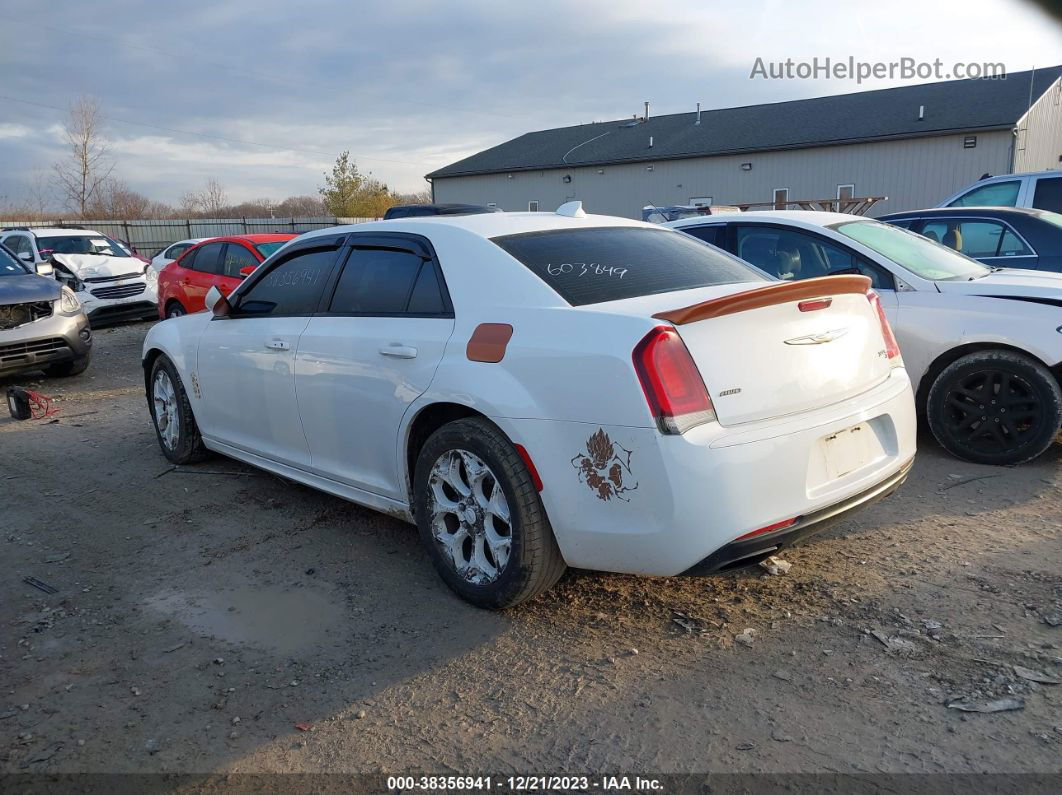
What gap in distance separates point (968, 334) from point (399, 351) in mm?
3627

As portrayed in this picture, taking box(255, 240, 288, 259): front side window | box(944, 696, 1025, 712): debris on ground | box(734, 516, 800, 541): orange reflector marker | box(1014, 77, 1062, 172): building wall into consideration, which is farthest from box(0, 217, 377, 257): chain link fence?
box(944, 696, 1025, 712): debris on ground

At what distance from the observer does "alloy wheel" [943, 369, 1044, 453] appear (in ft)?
16.6

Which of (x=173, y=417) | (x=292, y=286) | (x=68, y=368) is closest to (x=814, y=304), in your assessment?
(x=292, y=286)

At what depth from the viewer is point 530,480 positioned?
3.24 metres

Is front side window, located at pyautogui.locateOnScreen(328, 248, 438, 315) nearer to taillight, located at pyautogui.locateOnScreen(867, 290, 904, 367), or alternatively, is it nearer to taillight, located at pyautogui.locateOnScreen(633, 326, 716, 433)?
taillight, located at pyautogui.locateOnScreen(633, 326, 716, 433)

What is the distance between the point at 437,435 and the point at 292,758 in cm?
138

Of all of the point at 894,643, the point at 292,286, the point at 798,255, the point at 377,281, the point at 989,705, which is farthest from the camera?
the point at 798,255

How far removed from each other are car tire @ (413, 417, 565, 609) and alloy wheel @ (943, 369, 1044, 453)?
324 centimetres

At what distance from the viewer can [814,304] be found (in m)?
3.32

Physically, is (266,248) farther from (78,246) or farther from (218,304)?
(218,304)

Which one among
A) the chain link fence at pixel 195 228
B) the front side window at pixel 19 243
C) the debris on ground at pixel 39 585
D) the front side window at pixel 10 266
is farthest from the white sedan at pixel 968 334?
the chain link fence at pixel 195 228

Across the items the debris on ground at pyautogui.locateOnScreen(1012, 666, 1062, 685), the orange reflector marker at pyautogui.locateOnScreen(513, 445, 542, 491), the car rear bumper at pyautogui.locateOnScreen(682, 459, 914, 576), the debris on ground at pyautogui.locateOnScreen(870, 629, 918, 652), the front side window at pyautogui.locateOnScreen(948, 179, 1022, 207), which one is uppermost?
the front side window at pyautogui.locateOnScreen(948, 179, 1022, 207)

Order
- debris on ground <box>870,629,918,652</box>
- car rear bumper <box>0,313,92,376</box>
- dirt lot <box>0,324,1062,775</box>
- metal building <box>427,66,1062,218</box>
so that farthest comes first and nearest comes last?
metal building <box>427,66,1062,218</box> < car rear bumper <box>0,313,92,376</box> < debris on ground <box>870,629,918,652</box> < dirt lot <box>0,324,1062,775</box>

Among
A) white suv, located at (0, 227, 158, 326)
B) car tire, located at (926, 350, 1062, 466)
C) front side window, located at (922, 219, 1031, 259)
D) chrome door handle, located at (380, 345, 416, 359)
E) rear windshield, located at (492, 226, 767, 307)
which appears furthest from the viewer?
white suv, located at (0, 227, 158, 326)
